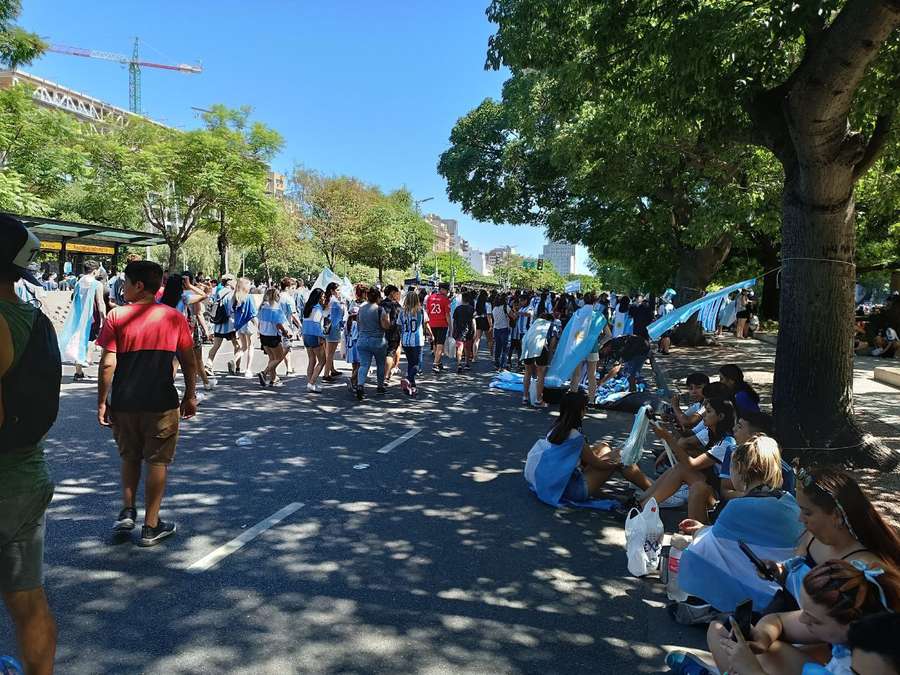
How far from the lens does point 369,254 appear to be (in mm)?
45969

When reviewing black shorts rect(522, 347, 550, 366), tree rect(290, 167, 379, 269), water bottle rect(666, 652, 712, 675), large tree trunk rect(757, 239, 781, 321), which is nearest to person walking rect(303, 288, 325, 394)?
black shorts rect(522, 347, 550, 366)

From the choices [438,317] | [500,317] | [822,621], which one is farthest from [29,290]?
[500,317]

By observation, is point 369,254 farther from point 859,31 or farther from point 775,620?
point 775,620

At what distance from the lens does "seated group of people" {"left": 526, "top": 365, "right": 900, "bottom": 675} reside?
2.16 metres

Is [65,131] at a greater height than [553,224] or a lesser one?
greater

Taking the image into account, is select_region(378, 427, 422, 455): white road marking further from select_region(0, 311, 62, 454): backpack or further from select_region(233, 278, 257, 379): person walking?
select_region(233, 278, 257, 379): person walking

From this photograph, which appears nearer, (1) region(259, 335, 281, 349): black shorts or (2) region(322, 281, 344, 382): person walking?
(1) region(259, 335, 281, 349): black shorts

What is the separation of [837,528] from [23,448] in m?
3.17

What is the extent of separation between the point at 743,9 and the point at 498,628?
6257 mm

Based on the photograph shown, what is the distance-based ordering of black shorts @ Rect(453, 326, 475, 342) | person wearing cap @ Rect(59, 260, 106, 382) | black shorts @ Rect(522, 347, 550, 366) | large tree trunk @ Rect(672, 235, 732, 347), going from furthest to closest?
1. large tree trunk @ Rect(672, 235, 732, 347)
2. black shorts @ Rect(453, 326, 475, 342)
3. person wearing cap @ Rect(59, 260, 106, 382)
4. black shorts @ Rect(522, 347, 550, 366)

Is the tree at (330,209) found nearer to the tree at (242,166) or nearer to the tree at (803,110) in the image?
the tree at (242,166)

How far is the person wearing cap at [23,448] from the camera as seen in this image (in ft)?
7.41

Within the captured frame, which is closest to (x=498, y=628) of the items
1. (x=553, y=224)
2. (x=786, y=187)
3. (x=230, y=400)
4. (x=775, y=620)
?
(x=775, y=620)

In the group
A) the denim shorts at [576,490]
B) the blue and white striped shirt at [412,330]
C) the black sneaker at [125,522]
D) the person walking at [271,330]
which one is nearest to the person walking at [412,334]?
the blue and white striped shirt at [412,330]
